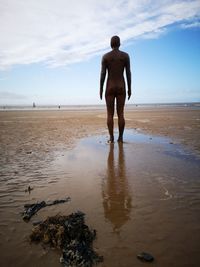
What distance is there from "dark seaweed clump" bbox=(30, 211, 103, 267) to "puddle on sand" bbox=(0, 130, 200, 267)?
7cm

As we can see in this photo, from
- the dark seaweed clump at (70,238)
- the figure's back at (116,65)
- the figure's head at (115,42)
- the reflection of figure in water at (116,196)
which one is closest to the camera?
the dark seaweed clump at (70,238)

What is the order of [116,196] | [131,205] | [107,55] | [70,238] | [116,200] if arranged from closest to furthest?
[70,238] < [131,205] < [116,200] < [116,196] < [107,55]

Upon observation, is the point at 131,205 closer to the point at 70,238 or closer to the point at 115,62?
the point at 70,238

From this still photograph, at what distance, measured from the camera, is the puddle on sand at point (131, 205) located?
1558 mm

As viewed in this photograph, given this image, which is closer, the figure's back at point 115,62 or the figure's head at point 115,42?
the figure's head at point 115,42

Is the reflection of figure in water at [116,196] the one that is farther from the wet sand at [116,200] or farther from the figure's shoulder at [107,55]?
the figure's shoulder at [107,55]

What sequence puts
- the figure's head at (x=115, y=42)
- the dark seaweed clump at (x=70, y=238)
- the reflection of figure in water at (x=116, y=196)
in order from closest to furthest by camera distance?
the dark seaweed clump at (x=70, y=238) < the reflection of figure in water at (x=116, y=196) < the figure's head at (x=115, y=42)

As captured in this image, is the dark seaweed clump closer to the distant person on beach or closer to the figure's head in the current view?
the distant person on beach

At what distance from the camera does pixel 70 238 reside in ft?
5.53

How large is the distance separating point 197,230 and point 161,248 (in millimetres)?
396

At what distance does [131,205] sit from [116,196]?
270 mm

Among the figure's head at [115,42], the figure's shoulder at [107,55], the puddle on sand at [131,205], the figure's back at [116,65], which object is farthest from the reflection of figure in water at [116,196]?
the figure's head at [115,42]

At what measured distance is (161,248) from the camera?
160 cm

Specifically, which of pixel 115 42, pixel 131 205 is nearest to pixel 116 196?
pixel 131 205
